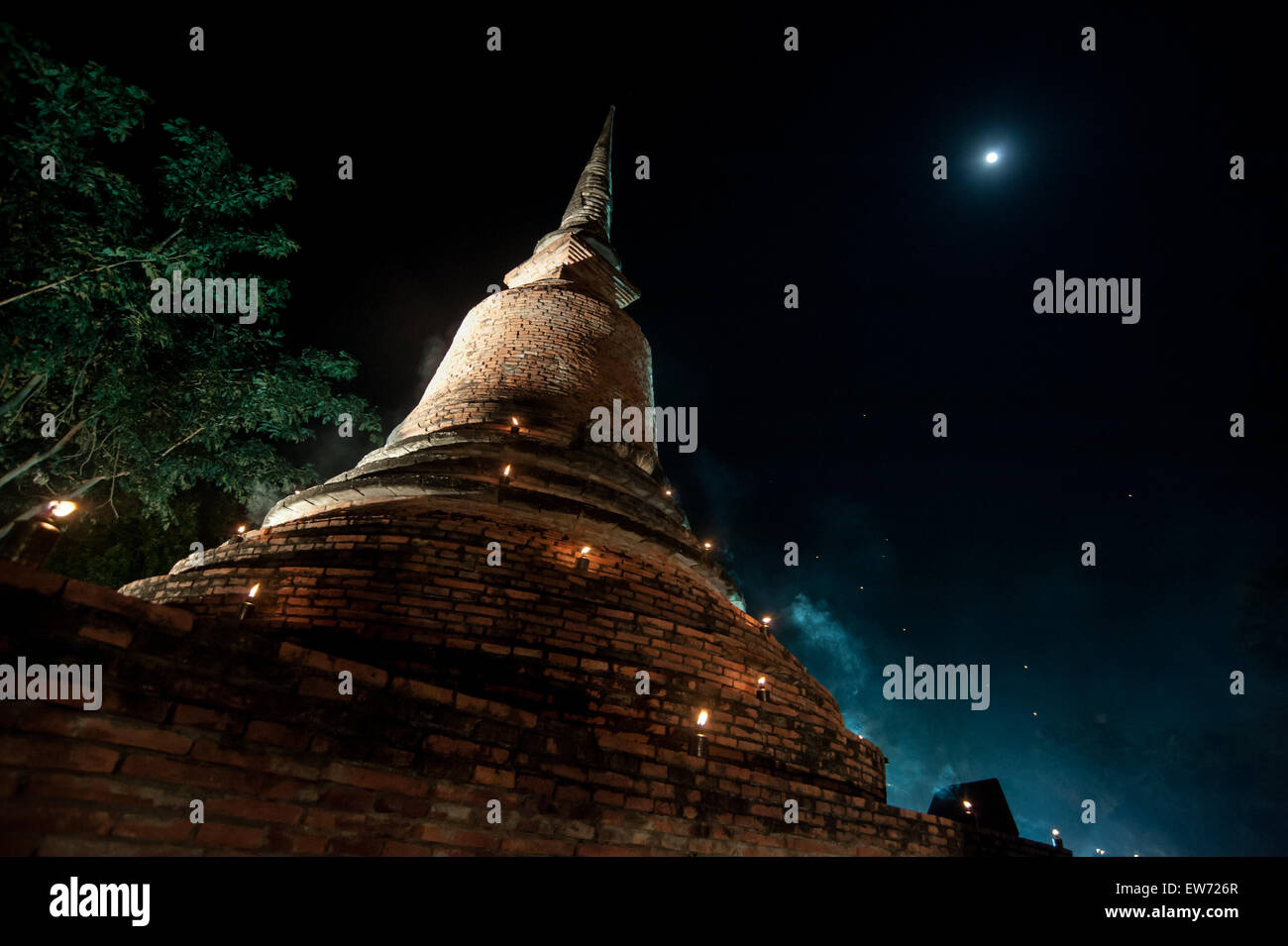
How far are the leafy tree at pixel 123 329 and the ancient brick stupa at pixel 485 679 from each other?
3.84 meters

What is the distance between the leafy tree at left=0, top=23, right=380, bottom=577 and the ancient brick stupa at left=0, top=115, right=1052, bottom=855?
3.84 meters

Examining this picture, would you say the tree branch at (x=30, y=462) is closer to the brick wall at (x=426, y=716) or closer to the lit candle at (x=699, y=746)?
the brick wall at (x=426, y=716)

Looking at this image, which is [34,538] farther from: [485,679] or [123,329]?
[123,329]

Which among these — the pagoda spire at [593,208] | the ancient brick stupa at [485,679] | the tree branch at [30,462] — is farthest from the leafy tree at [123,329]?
the pagoda spire at [593,208]

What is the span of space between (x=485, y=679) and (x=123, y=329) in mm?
8110

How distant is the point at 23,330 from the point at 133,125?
2809 mm

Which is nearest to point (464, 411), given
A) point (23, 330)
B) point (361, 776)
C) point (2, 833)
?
point (361, 776)

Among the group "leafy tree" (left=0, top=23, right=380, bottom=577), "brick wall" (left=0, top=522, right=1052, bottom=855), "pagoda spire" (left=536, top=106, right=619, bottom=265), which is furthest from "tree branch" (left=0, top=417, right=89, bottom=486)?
"pagoda spire" (left=536, top=106, right=619, bottom=265)

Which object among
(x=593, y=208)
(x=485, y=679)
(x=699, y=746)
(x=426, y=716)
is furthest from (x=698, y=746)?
(x=593, y=208)

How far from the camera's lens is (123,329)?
7.64 m
